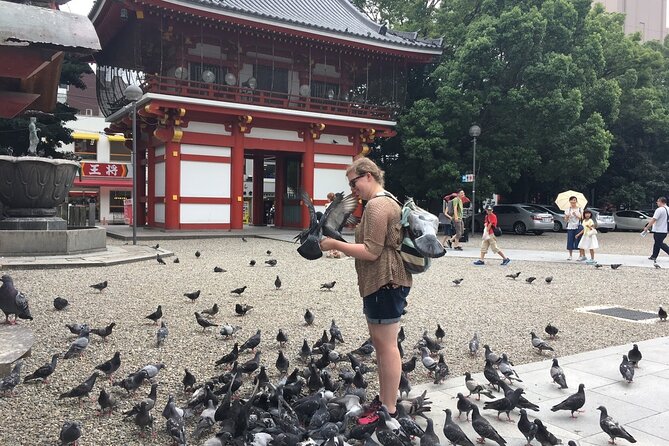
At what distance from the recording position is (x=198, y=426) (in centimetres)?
371

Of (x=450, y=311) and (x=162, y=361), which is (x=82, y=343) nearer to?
(x=162, y=361)

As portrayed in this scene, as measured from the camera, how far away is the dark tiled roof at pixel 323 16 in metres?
20.0

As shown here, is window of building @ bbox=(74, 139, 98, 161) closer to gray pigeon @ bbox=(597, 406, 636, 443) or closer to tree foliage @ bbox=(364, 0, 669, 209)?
tree foliage @ bbox=(364, 0, 669, 209)

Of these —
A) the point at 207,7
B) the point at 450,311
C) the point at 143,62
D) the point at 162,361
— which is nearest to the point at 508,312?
the point at 450,311

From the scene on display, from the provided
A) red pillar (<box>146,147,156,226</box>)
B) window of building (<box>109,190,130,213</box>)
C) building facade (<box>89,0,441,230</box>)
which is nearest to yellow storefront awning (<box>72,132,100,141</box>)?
window of building (<box>109,190,130,213</box>)

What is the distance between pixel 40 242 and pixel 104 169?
1215 inches

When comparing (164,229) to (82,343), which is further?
(164,229)

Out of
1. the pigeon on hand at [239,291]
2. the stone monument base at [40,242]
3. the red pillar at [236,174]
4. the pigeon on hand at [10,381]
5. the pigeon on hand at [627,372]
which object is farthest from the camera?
the red pillar at [236,174]

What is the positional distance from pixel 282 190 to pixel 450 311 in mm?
19280

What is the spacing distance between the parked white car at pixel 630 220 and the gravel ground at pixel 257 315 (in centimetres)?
2150

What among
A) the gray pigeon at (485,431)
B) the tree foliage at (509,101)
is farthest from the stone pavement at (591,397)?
the tree foliage at (509,101)

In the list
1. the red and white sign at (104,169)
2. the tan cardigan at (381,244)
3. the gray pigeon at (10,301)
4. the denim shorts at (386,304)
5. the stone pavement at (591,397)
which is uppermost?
the red and white sign at (104,169)

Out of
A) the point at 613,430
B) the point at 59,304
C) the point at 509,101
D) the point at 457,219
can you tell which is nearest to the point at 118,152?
the point at 509,101

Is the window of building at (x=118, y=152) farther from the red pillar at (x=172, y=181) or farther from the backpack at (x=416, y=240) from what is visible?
the backpack at (x=416, y=240)
